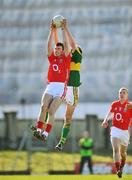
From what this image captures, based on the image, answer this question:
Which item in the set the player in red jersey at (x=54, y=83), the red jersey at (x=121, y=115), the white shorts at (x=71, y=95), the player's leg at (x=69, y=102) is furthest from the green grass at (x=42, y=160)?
the player in red jersey at (x=54, y=83)

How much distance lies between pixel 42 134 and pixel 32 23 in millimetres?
25181

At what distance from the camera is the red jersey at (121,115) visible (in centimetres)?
1805

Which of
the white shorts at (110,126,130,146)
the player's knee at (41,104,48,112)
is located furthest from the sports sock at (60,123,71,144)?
the player's knee at (41,104,48,112)

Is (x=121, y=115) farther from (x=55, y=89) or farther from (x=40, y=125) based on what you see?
(x=40, y=125)

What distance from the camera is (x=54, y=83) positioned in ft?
54.2

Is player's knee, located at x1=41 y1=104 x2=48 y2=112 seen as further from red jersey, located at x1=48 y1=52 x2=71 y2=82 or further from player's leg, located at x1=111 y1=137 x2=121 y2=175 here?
player's leg, located at x1=111 y1=137 x2=121 y2=175

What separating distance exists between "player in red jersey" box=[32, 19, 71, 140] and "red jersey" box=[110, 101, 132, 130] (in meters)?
1.80

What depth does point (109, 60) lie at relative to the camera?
40.2 meters

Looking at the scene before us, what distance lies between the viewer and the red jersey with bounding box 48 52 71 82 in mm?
16531

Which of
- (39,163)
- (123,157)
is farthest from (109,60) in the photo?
(123,157)

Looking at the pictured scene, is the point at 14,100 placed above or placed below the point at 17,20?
below

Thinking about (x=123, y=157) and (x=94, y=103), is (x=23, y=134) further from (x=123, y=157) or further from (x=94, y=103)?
(x=123, y=157)

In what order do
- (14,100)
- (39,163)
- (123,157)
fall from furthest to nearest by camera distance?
(14,100) < (39,163) < (123,157)

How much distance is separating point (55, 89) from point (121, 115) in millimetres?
2298
